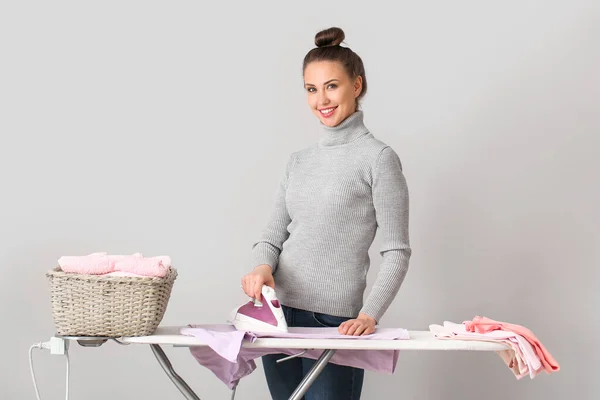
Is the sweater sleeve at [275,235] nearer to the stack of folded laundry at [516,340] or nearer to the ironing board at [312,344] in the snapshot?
the ironing board at [312,344]

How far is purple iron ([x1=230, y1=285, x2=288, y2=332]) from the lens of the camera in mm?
2152

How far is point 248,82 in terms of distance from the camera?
11.8ft

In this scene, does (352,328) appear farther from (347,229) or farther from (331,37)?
(331,37)

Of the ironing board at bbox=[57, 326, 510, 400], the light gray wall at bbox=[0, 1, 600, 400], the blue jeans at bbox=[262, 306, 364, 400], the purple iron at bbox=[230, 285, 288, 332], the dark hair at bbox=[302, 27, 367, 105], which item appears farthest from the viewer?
the light gray wall at bbox=[0, 1, 600, 400]

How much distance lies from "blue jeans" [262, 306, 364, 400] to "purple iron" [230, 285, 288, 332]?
6.3 inches

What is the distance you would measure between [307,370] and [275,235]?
1.38ft

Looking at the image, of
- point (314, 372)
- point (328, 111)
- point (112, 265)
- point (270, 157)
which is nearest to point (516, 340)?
point (314, 372)

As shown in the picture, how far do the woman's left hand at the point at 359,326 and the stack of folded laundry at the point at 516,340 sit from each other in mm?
195

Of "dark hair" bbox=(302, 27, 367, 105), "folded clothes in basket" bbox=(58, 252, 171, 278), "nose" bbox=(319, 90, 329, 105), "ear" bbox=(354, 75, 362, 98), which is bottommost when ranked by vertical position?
"folded clothes in basket" bbox=(58, 252, 171, 278)

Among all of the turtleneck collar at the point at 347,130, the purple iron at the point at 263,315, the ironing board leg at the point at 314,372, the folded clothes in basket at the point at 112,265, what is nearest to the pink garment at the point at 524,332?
the ironing board leg at the point at 314,372

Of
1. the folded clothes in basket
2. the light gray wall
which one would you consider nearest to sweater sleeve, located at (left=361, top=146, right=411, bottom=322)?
the folded clothes in basket

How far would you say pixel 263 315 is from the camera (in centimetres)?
219

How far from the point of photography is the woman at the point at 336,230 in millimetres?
2246

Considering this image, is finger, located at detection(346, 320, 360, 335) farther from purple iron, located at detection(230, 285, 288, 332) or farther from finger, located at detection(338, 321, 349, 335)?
purple iron, located at detection(230, 285, 288, 332)
